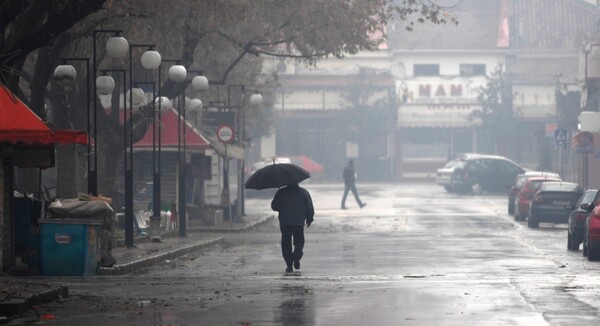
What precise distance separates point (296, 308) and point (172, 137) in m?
26.9

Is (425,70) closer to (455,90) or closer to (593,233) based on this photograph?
(455,90)

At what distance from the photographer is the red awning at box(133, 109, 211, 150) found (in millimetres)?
42416

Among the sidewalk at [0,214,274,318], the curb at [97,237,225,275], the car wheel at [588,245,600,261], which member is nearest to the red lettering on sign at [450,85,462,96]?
the sidewalk at [0,214,274,318]

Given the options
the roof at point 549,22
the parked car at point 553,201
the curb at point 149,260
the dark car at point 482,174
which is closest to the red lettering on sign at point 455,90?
the roof at point 549,22

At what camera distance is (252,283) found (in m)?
20.1

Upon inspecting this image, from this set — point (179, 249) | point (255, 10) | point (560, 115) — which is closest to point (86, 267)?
point (179, 249)

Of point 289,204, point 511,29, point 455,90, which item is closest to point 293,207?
point 289,204

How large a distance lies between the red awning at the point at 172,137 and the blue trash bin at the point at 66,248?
1971cm

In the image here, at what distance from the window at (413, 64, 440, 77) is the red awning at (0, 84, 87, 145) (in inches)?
2926

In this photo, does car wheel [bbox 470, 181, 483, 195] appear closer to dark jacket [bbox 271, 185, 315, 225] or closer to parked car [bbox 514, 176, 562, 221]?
parked car [bbox 514, 176, 562, 221]

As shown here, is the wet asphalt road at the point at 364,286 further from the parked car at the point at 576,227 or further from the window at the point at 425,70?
the window at the point at 425,70

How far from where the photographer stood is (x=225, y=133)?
140ft

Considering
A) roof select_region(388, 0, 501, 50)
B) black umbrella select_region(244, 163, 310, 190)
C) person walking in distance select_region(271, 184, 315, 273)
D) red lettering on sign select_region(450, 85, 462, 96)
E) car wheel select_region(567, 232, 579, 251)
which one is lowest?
car wheel select_region(567, 232, 579, 251)

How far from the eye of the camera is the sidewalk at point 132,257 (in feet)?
54.0
